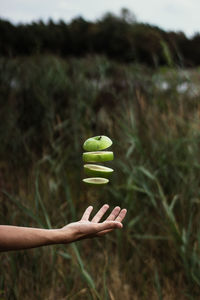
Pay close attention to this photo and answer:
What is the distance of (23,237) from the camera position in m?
0.48

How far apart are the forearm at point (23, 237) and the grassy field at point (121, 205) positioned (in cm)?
57

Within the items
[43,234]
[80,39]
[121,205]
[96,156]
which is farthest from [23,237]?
[80,39]

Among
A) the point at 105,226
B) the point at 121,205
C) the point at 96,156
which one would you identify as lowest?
the point at 121,205

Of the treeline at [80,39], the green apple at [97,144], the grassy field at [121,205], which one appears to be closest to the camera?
the green apple at [97,144]

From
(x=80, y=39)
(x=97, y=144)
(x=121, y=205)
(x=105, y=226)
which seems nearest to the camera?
(x=97, y=144)

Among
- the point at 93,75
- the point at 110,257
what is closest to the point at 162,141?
the point at 110,257

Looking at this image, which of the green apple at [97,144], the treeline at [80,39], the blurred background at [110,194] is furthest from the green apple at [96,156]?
the treeline at [80,39]

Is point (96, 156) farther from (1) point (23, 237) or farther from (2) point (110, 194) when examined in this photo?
(2) point (110, 194)

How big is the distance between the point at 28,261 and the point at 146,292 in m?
0.45

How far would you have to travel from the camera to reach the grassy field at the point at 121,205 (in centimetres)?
138

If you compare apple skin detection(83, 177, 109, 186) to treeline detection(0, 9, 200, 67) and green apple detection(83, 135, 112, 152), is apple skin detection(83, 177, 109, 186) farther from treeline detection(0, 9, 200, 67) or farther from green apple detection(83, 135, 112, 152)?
treeline detection(0, 9, 200, 67)

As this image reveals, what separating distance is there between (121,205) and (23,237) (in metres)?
1.38

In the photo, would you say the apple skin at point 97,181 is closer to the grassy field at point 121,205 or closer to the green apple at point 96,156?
the green apple at point 96,156

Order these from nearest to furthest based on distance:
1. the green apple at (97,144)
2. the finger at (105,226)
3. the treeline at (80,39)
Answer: the green apple at (97,144) → the finger at (105,226) → the treeline at (80,39)
